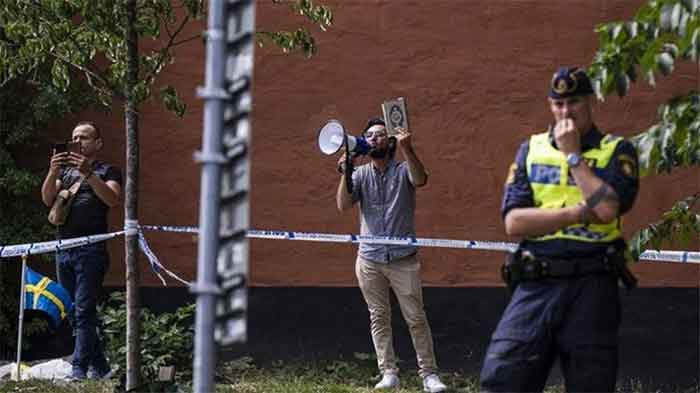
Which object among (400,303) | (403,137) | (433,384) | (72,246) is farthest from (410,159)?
(72,246)

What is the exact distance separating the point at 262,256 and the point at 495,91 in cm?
229

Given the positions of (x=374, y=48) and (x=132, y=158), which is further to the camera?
(x=374, y=48)

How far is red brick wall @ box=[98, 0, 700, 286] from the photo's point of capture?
35.0 feet

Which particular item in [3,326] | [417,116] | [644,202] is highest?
[417,116]

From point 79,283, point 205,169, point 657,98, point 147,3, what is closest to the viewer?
point 205,169

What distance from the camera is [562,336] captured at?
5.59 meters

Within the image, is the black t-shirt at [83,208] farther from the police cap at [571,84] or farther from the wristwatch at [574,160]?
the wristwatch at [574,160]

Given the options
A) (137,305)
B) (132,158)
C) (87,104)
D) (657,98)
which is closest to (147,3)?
(132,158)

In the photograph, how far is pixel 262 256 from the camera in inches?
428

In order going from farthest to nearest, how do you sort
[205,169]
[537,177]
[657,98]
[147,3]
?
[657,98] → [147,3] → [537,177] → [205,169]

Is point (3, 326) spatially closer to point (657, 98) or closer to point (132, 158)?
point (132, 158)

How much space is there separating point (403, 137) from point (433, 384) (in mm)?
→ 1756

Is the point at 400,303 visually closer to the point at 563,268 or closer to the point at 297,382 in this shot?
the point at 297,382

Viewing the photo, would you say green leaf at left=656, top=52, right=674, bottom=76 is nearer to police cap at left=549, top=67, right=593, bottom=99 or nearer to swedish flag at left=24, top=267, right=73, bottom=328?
police cap at left=549, top=67, right=593, bottom=99
